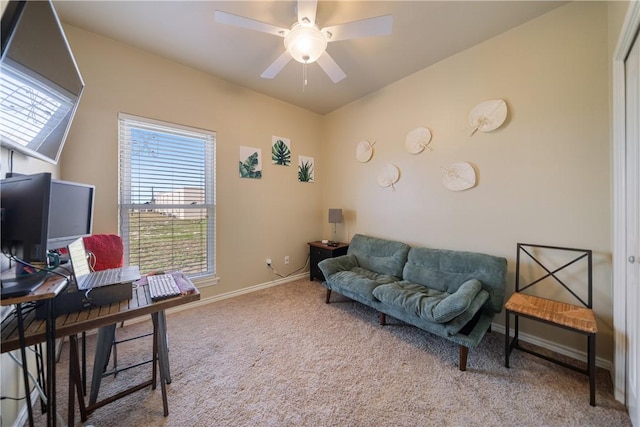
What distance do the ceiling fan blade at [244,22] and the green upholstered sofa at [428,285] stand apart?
2.38 metres

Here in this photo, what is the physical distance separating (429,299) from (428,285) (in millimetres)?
465

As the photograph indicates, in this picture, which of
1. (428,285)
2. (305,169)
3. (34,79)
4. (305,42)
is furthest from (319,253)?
(34,79)

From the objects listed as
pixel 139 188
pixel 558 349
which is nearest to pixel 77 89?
pixel 139 188

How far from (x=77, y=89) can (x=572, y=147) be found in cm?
377

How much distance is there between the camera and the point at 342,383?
1639 millimetres

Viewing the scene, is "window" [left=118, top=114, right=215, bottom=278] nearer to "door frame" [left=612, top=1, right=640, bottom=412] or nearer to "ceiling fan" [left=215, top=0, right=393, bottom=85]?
"ceiling fan" [left=215, top=0, right=393, bottom=85]

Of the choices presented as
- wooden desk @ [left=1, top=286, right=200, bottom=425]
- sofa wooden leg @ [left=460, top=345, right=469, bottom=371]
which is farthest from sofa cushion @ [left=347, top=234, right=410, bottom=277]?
wooden desk @ [left=1, top=286, right=200, bottom=425]

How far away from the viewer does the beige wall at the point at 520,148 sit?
5.87ft

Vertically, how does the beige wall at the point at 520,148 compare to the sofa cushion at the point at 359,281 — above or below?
above

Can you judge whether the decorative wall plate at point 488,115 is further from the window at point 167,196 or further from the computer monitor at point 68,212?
the computer monitor at point 68,212

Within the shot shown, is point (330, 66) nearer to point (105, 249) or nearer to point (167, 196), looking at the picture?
point (167, 196)

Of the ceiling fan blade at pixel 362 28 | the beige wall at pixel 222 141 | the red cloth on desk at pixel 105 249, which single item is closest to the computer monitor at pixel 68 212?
the red cloth on desk at pixel 105 249

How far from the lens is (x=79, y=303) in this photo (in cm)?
112

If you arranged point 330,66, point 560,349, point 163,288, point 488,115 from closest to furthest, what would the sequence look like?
1. point 163,288
2. point 560,349
3. point 330,66
4. point 488,115
